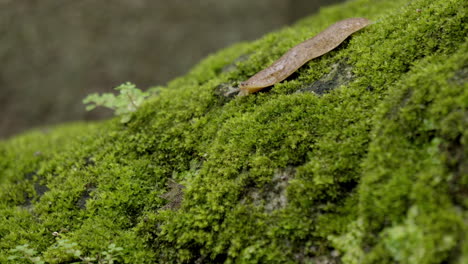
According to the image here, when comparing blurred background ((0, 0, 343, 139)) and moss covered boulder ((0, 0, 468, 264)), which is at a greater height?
blurred background ((0, 0, 343, 139))

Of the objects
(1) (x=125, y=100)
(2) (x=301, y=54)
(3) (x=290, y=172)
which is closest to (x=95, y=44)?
(1) (x=125, y=100)

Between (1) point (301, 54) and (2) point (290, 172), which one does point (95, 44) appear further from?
(2) point (290, 172)

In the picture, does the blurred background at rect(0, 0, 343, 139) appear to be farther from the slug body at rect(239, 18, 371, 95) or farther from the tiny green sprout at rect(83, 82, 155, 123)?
the slug body at rect(239, 18, 371, 95)

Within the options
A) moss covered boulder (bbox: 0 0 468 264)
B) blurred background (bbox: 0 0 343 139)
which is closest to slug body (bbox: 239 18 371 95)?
moss covered boulder (bbox: 0 0 468 264)

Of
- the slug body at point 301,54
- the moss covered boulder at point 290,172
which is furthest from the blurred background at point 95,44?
the slug body at point 301,54

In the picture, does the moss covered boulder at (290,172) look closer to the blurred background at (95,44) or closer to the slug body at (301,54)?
the slug body at (301,54)

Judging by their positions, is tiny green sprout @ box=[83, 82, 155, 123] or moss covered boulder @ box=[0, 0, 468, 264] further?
tiny green sprout @ box=[83, 82, 155, 123]
